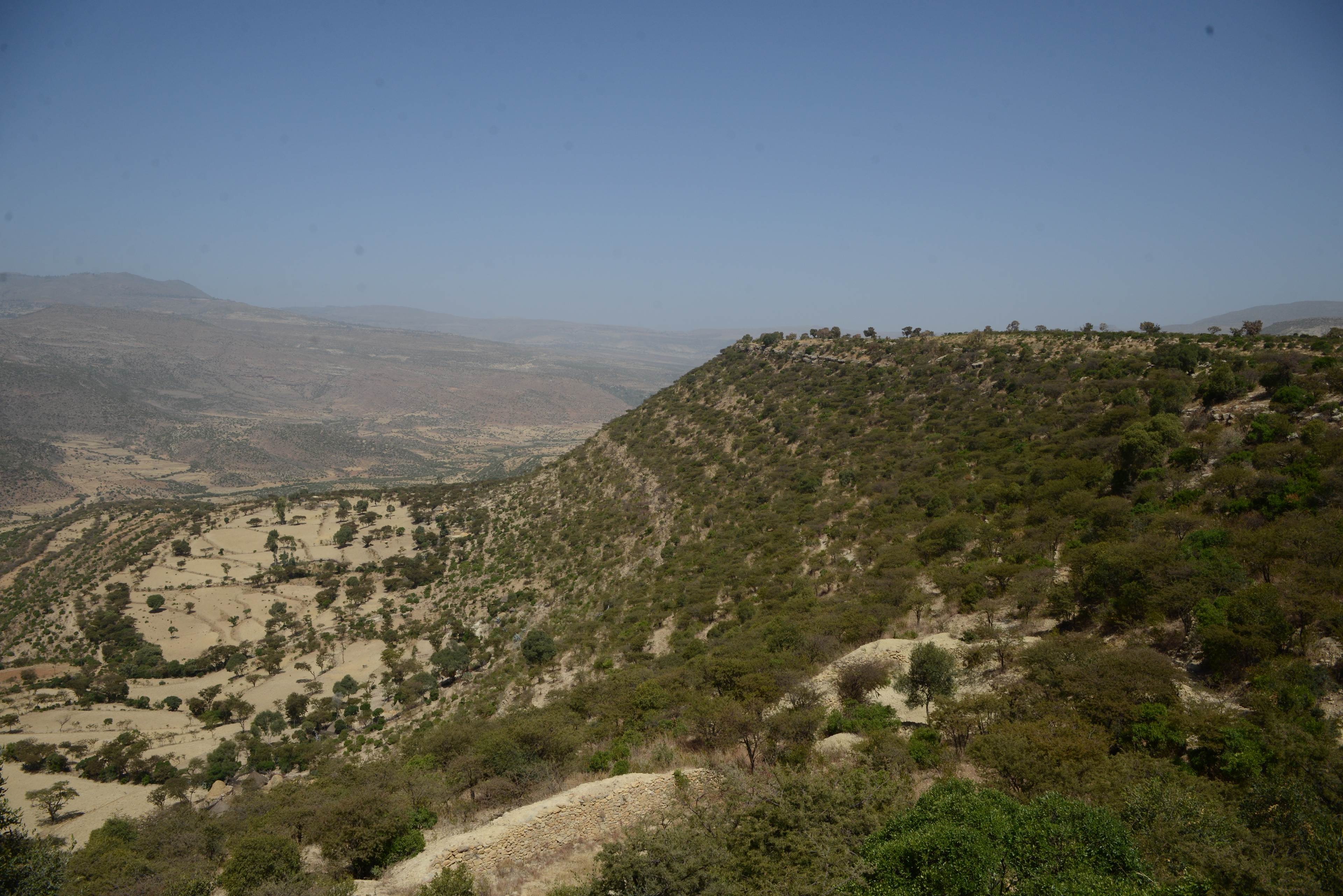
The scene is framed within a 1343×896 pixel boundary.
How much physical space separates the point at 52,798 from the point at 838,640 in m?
41.5

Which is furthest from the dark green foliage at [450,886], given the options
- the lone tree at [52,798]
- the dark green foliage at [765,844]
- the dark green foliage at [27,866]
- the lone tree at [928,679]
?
the lone tree at [52,798]

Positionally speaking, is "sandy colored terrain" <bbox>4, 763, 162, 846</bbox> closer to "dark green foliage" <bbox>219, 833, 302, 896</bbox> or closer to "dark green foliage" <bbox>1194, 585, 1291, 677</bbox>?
"dark green foliage" <bbox>219, 833, 302, 896</bbox>

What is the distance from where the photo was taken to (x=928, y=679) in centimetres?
1942

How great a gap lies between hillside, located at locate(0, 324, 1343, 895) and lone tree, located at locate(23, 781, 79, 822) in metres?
3.58

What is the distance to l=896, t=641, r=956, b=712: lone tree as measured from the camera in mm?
19234

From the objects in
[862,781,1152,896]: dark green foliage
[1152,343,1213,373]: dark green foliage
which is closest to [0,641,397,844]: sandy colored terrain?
[862,781,1152,896]: dark green foliage

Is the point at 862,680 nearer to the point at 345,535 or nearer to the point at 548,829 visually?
the point at 548,829

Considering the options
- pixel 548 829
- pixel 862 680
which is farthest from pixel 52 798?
pixel 862 680

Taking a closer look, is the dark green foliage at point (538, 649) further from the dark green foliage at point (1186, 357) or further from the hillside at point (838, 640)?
the dark green foliage at point (1186, 357)

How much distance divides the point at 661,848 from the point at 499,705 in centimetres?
2466

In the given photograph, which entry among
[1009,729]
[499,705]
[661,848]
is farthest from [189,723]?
[1009,729]

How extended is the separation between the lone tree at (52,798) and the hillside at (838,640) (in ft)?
11.8

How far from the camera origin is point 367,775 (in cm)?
2083

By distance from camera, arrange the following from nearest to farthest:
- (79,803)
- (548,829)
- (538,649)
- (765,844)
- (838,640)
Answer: (765,844)
(548,829)
(838,640)
(79,803)
(538,649)
